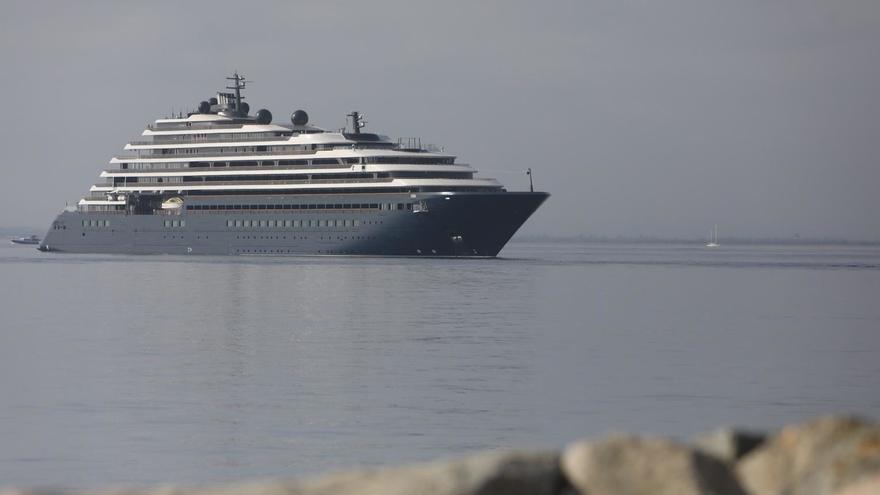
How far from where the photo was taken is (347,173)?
84.6m

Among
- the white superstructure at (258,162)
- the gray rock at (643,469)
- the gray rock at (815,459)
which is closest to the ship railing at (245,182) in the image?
the white superstructure at (258,162)

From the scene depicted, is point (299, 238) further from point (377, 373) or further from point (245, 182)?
point (377, 373)

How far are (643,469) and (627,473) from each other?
0.07 metres

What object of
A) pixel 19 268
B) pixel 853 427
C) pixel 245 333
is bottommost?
pixel 19 268

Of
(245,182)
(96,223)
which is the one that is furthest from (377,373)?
(96,223)

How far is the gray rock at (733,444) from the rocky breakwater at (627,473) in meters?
0.27

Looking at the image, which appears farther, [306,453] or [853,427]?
[306,453]

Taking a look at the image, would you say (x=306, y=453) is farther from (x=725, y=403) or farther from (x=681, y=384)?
(x=681, y=384)

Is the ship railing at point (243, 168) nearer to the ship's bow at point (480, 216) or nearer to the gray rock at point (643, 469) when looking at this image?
the ship's bow at point (480, 216)

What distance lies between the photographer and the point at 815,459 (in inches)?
271

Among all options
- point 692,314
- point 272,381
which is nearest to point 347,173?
point 692,314

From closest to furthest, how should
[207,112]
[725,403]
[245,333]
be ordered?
1. [725,403]
2. [245,333]
3. [207,112]

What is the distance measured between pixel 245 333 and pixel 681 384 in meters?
11.8

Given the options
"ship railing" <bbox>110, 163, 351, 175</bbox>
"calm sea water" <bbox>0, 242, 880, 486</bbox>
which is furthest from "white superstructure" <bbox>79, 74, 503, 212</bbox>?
"calm sea water" <bbox>0, 242, 880, 486</bbox>
